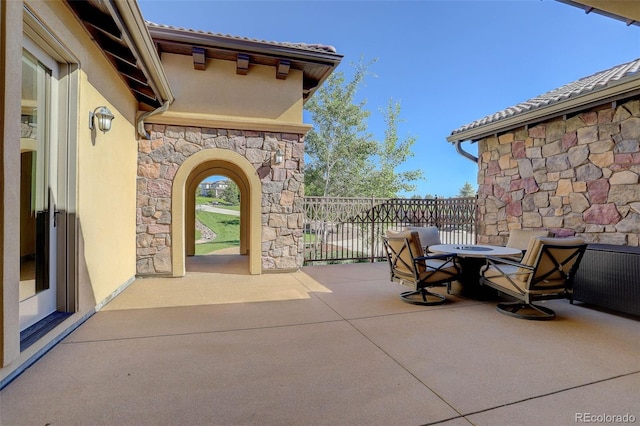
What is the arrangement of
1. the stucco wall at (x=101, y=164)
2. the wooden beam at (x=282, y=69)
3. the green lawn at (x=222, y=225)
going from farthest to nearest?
the green lawn at (x=222, y=225) < the wooden beam at (x=282, y=69) < the stucco wall at (x=101, y=164)

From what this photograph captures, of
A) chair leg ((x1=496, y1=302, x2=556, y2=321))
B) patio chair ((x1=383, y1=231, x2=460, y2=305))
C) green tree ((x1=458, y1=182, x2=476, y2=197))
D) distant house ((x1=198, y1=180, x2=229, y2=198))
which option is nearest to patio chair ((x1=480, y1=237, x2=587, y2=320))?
chair leg ((x1=496, y1=302, x2=556, y2=321))

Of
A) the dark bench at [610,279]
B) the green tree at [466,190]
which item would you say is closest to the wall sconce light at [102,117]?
the dark bench at [610,279]

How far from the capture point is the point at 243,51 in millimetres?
6152

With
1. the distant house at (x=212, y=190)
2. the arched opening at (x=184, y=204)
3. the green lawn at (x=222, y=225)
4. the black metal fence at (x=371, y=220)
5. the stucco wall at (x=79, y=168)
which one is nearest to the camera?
the stucco wall at (x=79, y=168)

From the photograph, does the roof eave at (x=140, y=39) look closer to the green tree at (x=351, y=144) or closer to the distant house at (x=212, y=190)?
the green tree at (x=351, y=144)

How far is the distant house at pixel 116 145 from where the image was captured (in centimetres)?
274

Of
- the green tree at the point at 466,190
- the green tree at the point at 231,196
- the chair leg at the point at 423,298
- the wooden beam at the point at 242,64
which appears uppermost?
the green tree at the point at 466,190

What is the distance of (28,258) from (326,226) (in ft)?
19.4

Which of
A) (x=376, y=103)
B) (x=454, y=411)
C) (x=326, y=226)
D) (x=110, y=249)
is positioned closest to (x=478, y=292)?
(x=454, y=411)

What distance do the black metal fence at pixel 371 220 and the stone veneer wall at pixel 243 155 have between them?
99cm

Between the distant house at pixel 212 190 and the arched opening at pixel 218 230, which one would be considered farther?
the distant house at pixel 212 190

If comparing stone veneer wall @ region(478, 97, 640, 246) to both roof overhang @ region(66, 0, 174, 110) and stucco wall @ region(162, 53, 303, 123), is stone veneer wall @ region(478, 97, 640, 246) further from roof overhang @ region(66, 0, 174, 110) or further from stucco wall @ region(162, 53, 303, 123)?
roof overhang @ region(66, 0, 174, 110)

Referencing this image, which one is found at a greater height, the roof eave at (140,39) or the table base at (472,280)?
the roof eave at (140,39)

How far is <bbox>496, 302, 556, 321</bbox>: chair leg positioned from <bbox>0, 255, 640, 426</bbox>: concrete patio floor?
13 cm
